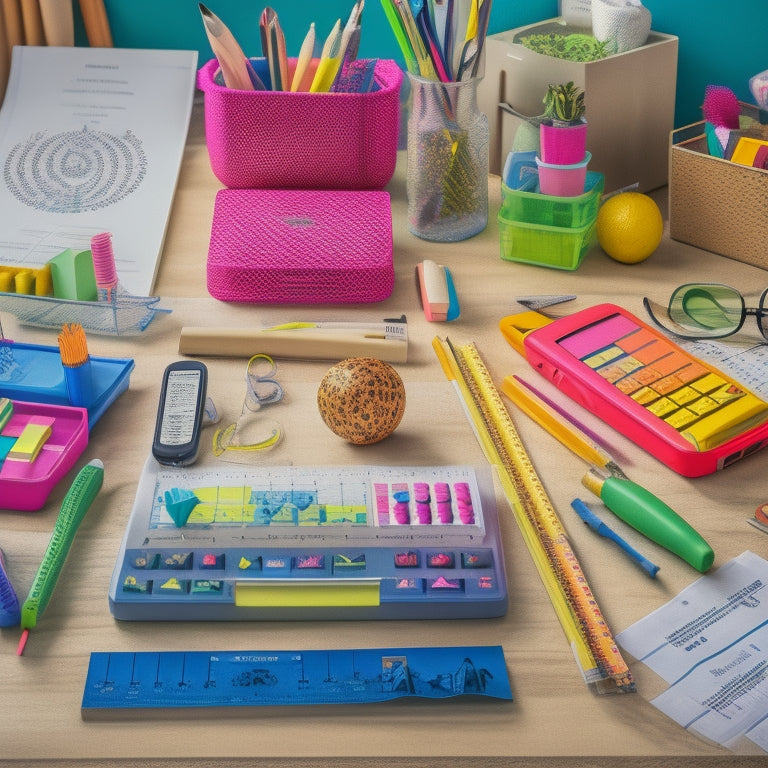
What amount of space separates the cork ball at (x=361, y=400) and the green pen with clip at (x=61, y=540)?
0.58 ft

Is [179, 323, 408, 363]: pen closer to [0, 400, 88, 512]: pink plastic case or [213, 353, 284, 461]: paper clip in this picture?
[213, 353, 284, 461]: paper clip

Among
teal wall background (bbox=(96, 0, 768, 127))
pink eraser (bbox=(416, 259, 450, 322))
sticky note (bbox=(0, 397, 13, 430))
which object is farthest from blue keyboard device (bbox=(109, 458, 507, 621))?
teal wall background (bbox=(96, 0, 768, 127))

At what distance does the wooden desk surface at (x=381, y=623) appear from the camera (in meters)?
0.57

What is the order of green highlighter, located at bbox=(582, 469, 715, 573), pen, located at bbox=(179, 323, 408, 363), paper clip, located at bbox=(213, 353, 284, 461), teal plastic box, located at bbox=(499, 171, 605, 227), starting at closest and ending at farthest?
1. green highlighter, located at bbox=(582, 469, 715, 573)
2. paper clip, located at bbox=(213, 353, 284, 461)
3. pen, located at bbox=(179, 323, 408, 363)
4. teal plastic box, located at bbox=(499, 171, 605, 227)

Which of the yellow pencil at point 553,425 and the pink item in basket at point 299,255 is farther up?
the pink item in basket at point 299,255

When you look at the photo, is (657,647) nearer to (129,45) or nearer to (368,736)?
(368,736)

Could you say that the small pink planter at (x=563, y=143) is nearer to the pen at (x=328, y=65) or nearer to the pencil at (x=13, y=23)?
the pen at (x=328, y=65)

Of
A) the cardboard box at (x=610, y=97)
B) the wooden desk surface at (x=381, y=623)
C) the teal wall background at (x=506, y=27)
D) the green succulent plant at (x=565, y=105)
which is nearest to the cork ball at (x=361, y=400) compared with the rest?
the wooden desk surface at (x=381, y=623)

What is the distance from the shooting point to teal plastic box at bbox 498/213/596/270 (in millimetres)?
1011

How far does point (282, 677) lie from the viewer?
0.60 meters

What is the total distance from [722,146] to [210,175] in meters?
0.58

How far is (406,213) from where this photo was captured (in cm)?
114

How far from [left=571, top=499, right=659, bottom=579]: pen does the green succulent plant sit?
42cm

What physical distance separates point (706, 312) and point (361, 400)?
0.38 m
